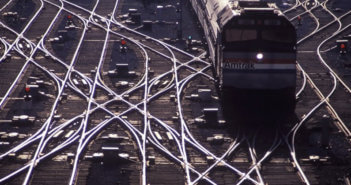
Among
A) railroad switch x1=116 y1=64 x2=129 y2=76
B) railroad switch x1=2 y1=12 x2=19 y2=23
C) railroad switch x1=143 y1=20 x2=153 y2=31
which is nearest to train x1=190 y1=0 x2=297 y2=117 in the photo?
→ railroad switch x1=116 y1=64 x2=129 y2=76

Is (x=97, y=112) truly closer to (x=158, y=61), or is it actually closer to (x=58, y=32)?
(x=158, y=61)

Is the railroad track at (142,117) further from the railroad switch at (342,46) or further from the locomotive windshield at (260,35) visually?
the locomotive windshield at (260,35)

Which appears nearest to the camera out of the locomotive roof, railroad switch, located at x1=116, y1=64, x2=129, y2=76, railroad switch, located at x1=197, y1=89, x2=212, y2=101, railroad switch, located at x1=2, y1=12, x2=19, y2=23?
the locomotive roof

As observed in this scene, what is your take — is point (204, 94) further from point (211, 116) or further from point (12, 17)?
point (12, 17)

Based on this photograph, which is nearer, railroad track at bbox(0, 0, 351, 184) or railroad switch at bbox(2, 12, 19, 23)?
railroad track at bbox(0, 0, 351, 184)

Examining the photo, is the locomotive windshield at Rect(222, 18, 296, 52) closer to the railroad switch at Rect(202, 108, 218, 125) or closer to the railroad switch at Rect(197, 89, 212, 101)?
the railroad switch at Rect(202, 108, 218, 125)

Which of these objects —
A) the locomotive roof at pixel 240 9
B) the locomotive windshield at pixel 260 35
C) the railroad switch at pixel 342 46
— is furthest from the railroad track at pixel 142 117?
the locomotive roof at pixel 240 9
